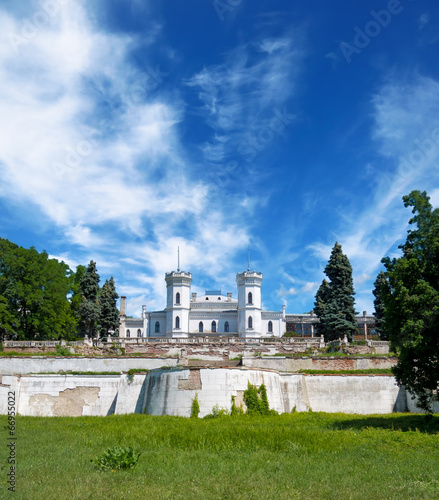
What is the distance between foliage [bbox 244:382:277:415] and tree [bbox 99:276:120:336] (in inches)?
985

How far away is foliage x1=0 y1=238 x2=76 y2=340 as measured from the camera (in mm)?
37875

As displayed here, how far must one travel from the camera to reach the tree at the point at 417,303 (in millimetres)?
17688

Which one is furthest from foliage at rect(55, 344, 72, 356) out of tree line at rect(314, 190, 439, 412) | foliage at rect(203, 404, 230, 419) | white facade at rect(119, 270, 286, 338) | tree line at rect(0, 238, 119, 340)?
white facade at rect(119, 270, 286, 338)

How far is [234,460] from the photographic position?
12.7m

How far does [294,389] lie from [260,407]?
12.1ft

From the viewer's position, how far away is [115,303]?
48.3m

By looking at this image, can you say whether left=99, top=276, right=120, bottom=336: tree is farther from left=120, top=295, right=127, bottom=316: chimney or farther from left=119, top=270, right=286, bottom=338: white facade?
left=120, top=295, right=127, bottom=316: chimney

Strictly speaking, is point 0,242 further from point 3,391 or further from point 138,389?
point 138,389

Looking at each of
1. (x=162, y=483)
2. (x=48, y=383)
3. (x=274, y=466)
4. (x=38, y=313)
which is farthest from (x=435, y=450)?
(x=38, y=313)

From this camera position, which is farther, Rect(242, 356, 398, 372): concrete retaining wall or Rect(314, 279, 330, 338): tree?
Rect(314, 279, 330, 338): tree

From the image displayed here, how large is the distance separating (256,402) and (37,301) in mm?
22194

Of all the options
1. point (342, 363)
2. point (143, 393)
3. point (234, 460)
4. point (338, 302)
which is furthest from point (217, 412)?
point (338, 302)

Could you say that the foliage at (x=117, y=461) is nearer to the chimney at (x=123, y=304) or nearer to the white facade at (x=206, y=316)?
the white facade at (x=206, y=316)

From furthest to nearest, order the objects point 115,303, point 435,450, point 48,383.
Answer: point 115,303, point 48,383, point 435,450
